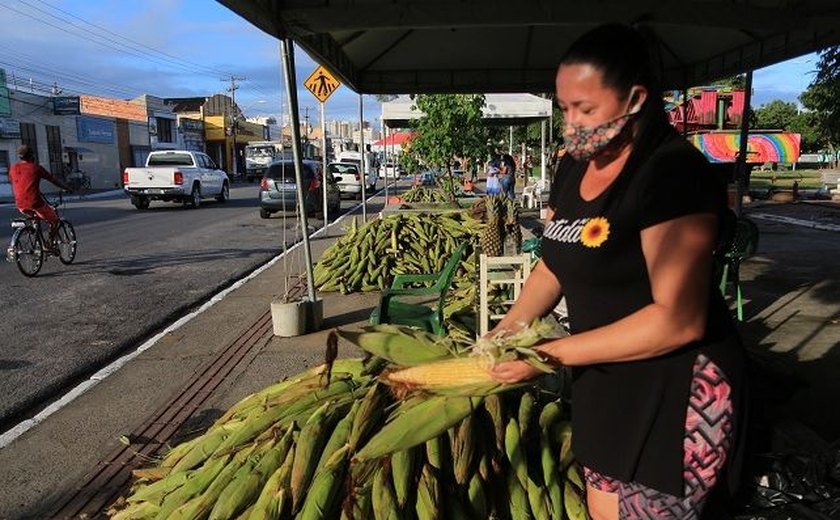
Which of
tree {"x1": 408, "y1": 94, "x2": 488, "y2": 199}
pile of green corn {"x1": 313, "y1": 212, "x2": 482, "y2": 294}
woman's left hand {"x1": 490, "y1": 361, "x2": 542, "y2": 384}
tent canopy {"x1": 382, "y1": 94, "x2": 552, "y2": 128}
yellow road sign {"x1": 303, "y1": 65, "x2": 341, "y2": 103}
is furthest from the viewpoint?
tent canopy {"x1": 382, "y1": 94, "x2": 552, "y2": 128}

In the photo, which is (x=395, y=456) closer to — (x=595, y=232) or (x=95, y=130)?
(x=595, y=232)

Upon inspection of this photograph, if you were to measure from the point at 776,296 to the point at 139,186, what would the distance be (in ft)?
67.2

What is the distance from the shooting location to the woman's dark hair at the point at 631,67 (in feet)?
5.14

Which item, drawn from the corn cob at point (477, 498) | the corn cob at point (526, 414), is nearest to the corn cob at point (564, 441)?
the corn cob at point (526, 414)

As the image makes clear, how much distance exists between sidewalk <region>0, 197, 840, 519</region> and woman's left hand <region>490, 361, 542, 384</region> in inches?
52.0

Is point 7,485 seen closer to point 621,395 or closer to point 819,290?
point 621,395

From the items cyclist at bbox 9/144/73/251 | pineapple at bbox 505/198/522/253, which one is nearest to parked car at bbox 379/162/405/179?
cyclist at bbox 9/144/73/251

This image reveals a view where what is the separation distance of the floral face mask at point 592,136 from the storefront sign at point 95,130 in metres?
47.9

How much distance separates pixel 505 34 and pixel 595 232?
552cm

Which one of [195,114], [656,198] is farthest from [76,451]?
[195,114]

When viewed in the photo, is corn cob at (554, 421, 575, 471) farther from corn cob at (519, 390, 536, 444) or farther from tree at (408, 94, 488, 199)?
tree at (408, 94, 488, 199)

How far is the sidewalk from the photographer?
383cm

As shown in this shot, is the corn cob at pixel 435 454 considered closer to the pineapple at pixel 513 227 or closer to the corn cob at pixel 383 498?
the corn cob at pixel 383 498

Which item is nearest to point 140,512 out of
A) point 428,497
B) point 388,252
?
point 428,497
